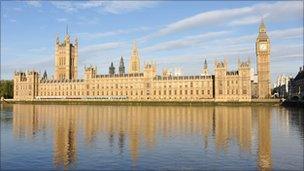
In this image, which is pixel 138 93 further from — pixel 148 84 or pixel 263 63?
pixel 263 63

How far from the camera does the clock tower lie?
145m

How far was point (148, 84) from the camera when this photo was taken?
15212 centimetres

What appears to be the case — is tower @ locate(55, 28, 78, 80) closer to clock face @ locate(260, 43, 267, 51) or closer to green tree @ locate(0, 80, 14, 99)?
green tree @ locate(0, 80, 14, 99)

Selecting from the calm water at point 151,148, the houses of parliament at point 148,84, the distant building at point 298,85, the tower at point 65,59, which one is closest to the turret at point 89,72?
the houses of parliament at point 148,84

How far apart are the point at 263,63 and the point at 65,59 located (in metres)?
88.6

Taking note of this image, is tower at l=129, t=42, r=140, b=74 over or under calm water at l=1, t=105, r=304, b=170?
over

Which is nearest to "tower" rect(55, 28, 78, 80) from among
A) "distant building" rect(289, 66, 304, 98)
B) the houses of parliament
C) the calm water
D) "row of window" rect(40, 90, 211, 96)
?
the houses of parliament

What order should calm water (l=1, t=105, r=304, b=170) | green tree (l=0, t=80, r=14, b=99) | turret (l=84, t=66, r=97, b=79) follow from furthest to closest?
green tree (l=0, t=80, r=14, b=99)
turret (l=84, t=66, r=97, b=79)
calm water (l=1, t=105, r=304, b=170)

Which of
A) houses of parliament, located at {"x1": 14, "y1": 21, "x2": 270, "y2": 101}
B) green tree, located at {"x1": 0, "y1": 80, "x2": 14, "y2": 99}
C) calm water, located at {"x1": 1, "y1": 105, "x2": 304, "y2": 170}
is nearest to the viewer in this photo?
calm water, located at {"x1": 1, "y1": 105, "x2": 304, "y2": 170}

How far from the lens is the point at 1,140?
3669 cm

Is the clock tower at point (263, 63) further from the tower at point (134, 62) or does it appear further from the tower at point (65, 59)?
the tower at point (65, 59)

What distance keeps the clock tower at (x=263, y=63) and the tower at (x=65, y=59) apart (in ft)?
278

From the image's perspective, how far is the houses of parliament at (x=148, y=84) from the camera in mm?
138750

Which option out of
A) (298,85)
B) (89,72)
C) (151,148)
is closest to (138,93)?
(89,72)
